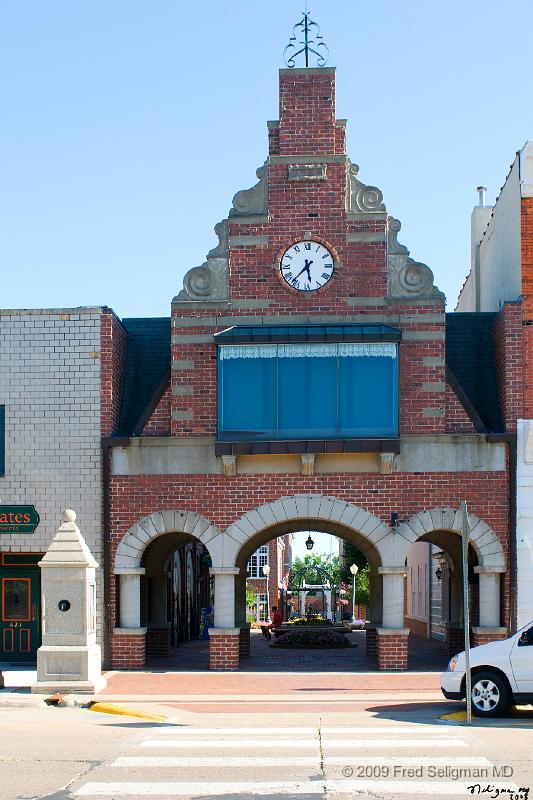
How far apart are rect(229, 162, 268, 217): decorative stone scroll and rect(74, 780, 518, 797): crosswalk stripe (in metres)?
15.0

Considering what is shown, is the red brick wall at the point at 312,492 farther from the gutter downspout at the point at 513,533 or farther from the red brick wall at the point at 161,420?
the red brick wall at the point at 161,420

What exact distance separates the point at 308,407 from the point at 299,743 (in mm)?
10374

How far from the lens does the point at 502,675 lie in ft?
53.2

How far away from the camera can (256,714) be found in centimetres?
1722

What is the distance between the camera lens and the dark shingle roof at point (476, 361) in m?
24.1

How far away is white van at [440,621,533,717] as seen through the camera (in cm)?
1598

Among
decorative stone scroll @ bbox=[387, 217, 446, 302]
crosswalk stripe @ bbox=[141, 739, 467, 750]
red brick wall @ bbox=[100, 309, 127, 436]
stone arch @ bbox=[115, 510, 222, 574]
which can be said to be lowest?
crosswalk stripe @ bbox=[141, 739, 467, 750]

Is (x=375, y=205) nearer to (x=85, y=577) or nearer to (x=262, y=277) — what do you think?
(x=262, y=277)

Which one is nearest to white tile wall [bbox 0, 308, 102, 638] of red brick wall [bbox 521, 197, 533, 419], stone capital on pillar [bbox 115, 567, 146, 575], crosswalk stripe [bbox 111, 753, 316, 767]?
stone capital on pillar [bbox 115, 567, 146, 575]

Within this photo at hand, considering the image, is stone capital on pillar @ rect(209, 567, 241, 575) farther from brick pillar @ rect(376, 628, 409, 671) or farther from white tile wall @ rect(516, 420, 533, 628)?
white tile wall @ rect(516, 420, 533, 628)

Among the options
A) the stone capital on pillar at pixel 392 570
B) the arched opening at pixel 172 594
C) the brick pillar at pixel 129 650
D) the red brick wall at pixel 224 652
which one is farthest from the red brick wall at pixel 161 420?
the stone capital on pillar at pixel 392 570

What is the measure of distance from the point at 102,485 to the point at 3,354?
3369mm

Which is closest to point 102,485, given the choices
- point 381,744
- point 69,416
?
point 69,416

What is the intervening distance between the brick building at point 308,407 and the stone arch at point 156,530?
28mm
